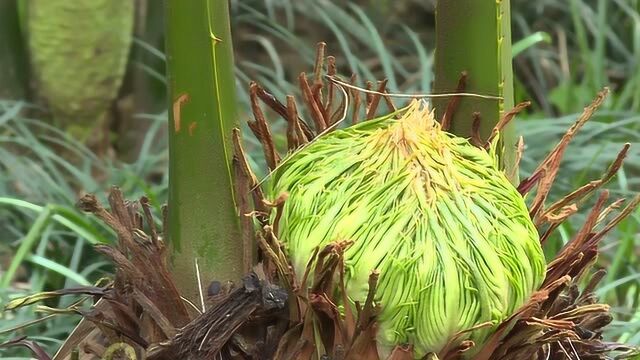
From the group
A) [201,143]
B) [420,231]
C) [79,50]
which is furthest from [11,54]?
[420,231]

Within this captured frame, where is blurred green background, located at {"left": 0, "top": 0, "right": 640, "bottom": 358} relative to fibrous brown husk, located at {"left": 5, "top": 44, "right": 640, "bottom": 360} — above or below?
below

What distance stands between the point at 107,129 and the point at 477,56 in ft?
3.48

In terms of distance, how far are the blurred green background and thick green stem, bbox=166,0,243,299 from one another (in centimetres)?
51

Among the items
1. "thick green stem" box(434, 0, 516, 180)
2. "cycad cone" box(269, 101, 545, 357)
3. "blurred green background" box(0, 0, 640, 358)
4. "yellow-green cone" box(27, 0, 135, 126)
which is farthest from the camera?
"yellow-green cone" box(27, 0, 135, 126)

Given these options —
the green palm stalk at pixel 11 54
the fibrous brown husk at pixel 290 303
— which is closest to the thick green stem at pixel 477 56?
the fibrous brown husk at pixel 290 303

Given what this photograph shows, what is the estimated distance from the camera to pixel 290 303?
1.94ft

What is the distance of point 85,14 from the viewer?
1.43 meters

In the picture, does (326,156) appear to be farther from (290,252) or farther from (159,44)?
(159,44)

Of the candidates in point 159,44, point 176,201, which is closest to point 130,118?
point 159,44

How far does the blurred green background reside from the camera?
4.07ft

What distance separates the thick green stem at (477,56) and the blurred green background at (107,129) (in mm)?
458

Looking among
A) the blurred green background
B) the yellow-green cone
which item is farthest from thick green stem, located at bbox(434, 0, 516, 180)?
the yellow-green cone

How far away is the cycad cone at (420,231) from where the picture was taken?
56cm

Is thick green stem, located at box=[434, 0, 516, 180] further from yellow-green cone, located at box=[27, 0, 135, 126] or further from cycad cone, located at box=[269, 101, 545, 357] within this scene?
yellow-green cone, located at box=[27, 0, 135, 126]
